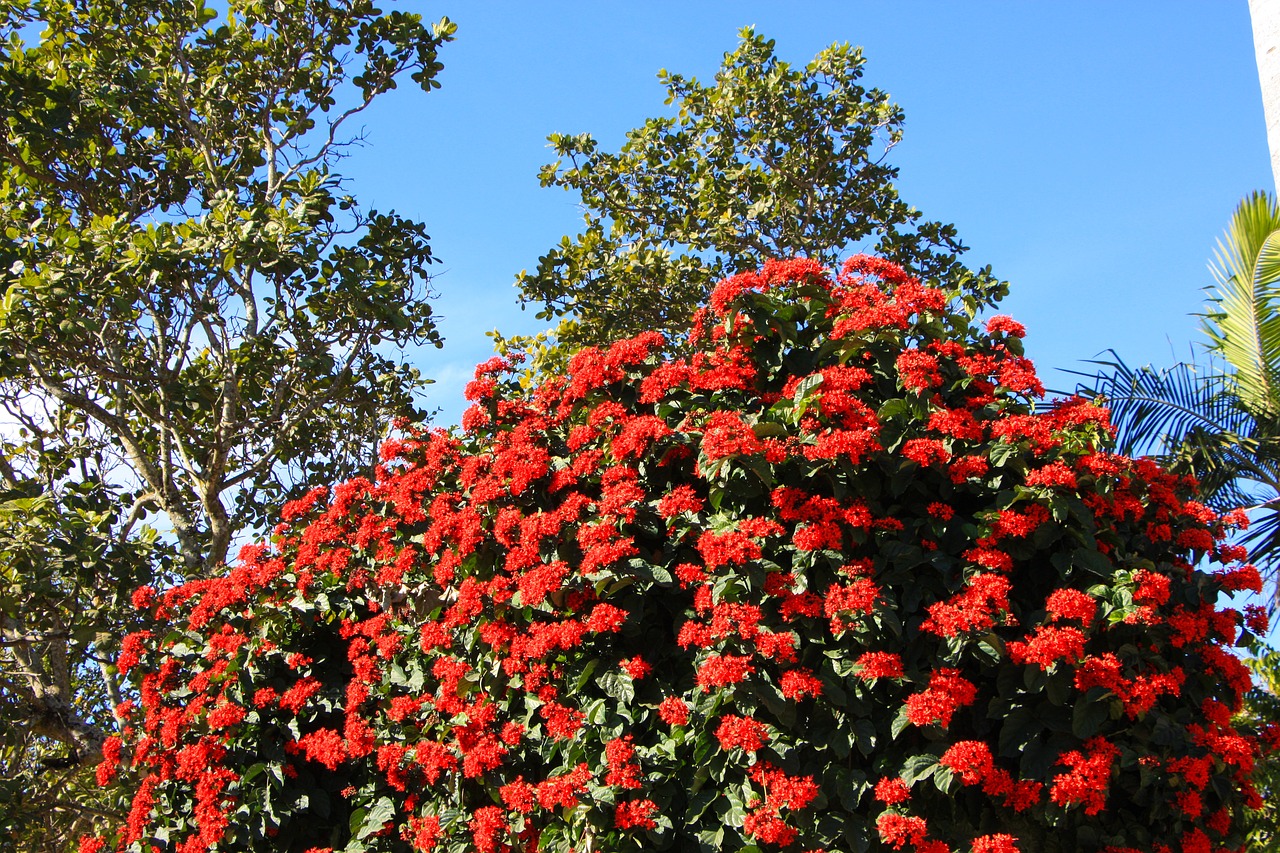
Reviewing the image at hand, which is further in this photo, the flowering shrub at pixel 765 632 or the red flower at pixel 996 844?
the flowering shrub at pixel 765 632

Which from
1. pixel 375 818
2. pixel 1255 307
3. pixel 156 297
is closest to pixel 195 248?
pixel 156 297

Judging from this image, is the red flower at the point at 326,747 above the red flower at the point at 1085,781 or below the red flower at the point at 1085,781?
above

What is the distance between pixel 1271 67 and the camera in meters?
4.58

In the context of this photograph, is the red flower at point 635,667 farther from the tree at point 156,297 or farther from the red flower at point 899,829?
the tree at point 156,297

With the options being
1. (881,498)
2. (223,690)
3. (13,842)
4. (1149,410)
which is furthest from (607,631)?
(1149,410)

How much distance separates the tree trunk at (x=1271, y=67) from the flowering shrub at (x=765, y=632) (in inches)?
56.5

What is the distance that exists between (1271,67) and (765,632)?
11.0ft

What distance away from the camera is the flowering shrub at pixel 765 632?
366cm

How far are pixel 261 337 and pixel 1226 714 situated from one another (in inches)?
263

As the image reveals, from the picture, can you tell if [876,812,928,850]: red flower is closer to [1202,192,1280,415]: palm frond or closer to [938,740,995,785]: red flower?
[938,740,995,785]: red flower

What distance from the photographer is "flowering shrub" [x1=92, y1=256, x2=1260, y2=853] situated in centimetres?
366

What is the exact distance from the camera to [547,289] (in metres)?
10.4

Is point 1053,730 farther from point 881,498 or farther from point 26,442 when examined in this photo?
point 26,442

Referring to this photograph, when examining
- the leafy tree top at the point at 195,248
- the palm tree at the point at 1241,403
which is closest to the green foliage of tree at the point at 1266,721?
the palm tree at the point at 1241,403
